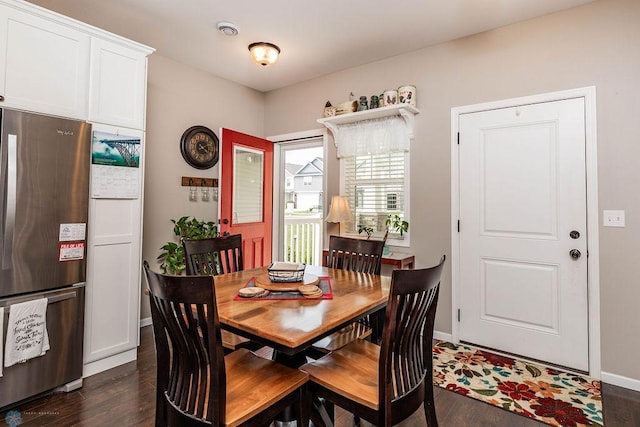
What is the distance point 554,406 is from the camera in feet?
6.66

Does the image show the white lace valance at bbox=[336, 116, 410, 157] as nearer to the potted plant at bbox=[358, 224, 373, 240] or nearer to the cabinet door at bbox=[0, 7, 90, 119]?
the potted plant at bbox=[358, 224, 373, 240]

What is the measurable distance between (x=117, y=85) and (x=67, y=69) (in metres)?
0.31

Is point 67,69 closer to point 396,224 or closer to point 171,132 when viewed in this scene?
point 171,132

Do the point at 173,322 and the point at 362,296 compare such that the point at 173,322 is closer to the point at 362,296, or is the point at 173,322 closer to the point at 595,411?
the point at 362,296

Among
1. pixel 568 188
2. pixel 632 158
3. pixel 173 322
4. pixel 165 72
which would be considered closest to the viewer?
pixel 173 322

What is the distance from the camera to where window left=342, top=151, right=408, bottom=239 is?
333 cm

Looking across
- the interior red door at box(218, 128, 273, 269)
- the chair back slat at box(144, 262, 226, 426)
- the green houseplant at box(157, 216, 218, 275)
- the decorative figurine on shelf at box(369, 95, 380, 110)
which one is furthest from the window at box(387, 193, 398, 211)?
the chair back slat at box(144, 262, 226, 426)

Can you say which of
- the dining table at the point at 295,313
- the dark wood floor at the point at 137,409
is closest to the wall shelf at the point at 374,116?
the dining table at the point at 295,313

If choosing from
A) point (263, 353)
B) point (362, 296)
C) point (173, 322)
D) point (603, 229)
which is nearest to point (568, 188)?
point (603, 229)

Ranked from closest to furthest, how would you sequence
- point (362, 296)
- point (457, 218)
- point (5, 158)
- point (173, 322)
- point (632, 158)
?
1. point (173, 322)
2. point (362, 296)
3. point (5, 158)
4. point (632, 158)
5. point (457, 218)

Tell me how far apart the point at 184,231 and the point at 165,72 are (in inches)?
64.8

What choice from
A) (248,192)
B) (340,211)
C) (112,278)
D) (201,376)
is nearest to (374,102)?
(340,211)

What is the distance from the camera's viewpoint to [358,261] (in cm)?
245

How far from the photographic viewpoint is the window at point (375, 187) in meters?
3.33
